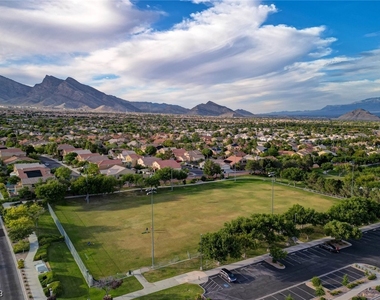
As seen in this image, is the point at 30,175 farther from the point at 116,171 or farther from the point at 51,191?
the point at 116,171

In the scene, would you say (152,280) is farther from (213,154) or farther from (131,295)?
(213,154)

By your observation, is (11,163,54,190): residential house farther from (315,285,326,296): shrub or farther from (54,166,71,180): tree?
(315,285,326,296): shrub

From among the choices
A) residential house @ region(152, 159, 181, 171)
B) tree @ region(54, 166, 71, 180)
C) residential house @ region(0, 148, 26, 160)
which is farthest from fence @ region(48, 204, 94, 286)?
residential house @ region(0, 148, 26, 160)

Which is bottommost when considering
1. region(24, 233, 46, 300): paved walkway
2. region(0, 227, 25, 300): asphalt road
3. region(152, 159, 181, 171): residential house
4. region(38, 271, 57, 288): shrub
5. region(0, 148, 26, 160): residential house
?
region(0, 227, 25, 300): asphalt road

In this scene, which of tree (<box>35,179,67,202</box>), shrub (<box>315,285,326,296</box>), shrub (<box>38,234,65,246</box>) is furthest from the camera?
tree (<box>35,179,67,202</box>)

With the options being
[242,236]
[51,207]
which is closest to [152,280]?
[242,236]

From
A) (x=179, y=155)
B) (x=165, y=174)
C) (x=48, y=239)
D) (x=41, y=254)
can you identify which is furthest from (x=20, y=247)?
(x=179, y=155)
